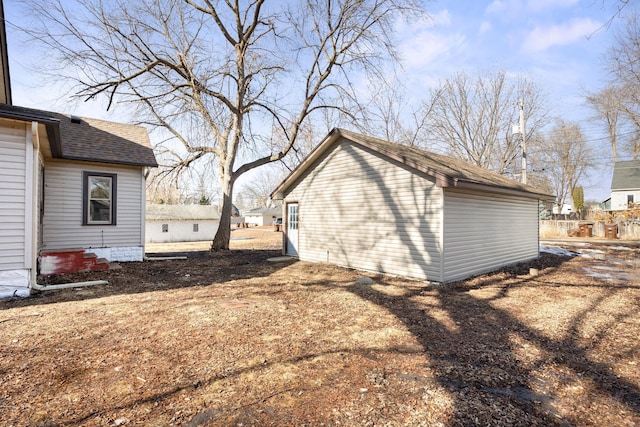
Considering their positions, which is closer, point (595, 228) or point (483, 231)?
point (483, 231)

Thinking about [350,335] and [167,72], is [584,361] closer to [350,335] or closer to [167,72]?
[350,335]

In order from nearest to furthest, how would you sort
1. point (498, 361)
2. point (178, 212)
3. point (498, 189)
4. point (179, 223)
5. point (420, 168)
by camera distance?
point (498, 361), point (420, 168), point (498, 189), point (179, 223), point (178, 212)

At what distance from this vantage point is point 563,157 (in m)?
37.9

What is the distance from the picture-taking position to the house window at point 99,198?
9.64 m

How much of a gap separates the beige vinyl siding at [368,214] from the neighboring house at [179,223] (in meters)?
14.4

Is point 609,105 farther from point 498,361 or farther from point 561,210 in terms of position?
point 498,361

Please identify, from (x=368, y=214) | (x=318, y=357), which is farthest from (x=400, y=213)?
(x=318, y=357)

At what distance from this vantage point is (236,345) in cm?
396

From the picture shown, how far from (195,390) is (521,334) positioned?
Result: 14.1 feet

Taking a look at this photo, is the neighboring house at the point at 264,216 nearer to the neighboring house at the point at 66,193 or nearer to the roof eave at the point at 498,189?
the neighboring house at the point at 66,193

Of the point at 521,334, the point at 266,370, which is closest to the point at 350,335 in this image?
the point at 266,370

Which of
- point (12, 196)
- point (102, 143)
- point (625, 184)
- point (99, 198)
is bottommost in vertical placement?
point (12, 196)

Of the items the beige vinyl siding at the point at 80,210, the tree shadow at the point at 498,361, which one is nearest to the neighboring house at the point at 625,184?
the tree shadow at the point at 498,361

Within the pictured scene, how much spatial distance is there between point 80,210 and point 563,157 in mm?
45647
